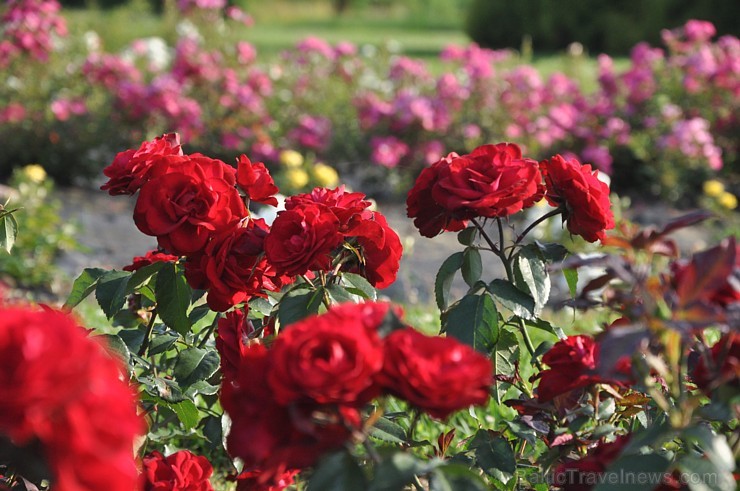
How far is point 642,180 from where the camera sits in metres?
6.25

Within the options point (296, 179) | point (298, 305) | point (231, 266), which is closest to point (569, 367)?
point (298, 305)

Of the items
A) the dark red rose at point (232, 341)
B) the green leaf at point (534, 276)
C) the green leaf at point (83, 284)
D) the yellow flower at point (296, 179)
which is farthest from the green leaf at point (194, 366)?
the yellow flower at point (296, 179)

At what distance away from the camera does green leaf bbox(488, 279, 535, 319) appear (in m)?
1.39

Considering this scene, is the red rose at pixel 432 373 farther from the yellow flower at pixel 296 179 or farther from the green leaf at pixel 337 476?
the yellow flower at pixel 296 179

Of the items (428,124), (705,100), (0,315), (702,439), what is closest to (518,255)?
(702,439)

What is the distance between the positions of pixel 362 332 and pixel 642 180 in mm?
5669

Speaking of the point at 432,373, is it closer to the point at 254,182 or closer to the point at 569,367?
the point at 569,367

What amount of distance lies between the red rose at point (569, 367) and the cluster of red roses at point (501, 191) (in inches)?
7.7

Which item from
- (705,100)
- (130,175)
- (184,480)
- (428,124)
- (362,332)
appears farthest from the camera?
(705,100)

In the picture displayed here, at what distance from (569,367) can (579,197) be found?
0.89 ft

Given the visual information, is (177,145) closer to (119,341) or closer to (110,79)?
(119,341)

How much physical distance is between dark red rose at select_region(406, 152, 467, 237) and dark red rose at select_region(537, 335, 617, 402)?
0.86 ft

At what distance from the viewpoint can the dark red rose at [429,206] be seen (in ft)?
4.73

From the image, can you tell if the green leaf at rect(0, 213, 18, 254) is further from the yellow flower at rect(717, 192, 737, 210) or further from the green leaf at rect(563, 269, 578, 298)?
the yellow flower at rect(717, 192, 737, 210)
